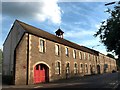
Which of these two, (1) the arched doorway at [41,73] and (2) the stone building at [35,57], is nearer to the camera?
(2) the stone building at [35,57]

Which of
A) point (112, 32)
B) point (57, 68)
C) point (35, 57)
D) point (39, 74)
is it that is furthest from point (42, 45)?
point (112, 32)

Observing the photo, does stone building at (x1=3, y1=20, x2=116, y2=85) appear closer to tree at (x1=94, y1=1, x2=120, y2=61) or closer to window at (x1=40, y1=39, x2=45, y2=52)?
window at (x1=40, y1=39, x2=45, y2=52)

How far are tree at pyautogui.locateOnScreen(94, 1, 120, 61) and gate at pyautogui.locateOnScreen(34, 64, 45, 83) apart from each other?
11.7 meters

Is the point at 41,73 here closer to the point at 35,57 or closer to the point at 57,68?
the point at 35,57

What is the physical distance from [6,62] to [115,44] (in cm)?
2100

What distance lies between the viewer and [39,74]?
30109mm

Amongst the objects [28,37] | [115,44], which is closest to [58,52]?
[28,37]

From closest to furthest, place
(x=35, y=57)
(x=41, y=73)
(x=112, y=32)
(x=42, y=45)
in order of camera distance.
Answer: (x=112, y=32), (x=35, y=57), (x=41, y=73), (x=42, y=45)

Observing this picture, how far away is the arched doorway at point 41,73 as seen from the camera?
29.3m

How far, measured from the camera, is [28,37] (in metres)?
28.1

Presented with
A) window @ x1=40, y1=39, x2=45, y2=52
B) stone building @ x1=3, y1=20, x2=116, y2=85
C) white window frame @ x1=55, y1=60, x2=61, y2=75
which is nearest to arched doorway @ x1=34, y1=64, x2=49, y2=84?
stone building @ x1=3, y1=20, x2=116, y2=85

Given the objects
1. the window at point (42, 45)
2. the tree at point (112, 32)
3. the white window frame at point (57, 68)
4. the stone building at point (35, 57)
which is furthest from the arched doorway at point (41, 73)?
the tree at point (112, 32)

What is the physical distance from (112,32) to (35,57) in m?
13.4

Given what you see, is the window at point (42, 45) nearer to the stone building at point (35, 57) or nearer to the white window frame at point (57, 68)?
the stone building at point (35, 57)
